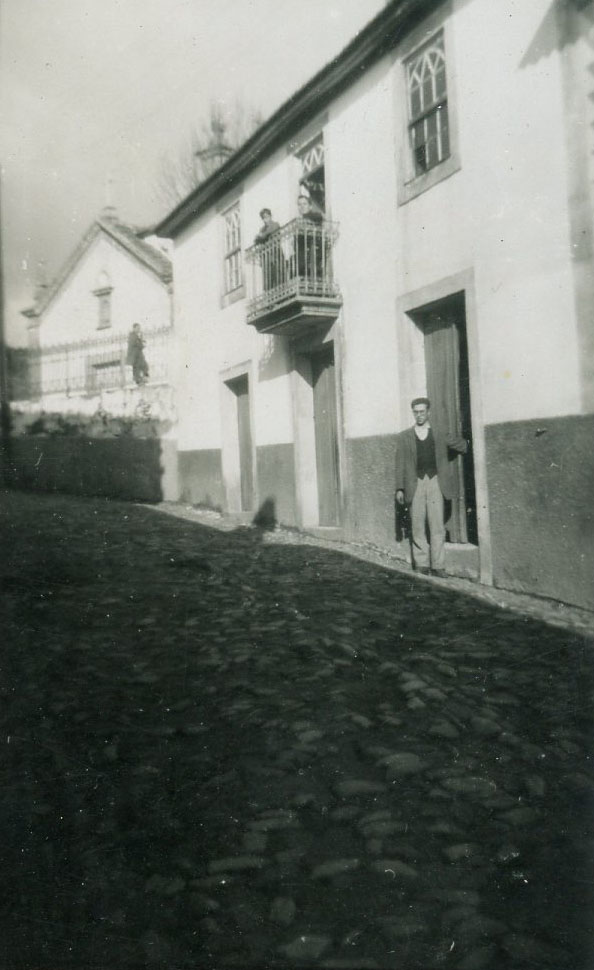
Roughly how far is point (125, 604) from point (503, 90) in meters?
5.79

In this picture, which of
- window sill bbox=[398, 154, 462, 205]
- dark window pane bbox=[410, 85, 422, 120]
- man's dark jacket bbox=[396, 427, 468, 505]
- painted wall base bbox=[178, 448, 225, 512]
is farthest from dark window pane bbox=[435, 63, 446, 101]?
painted wall base bbox=[178, 448, 225, 512]

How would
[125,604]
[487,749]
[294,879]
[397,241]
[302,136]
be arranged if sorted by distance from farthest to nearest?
[302,136]
[397,241]
[125,604]
[487,749]
[294,879]

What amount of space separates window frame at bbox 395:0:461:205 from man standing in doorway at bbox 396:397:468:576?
8.06 ft

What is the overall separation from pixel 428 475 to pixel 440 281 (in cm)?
208

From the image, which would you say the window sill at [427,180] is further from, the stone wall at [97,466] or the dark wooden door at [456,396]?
the stone wall at [97,466]

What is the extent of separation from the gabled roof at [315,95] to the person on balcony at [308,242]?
128 cm

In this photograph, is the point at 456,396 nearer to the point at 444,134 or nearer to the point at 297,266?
the point at 444,134

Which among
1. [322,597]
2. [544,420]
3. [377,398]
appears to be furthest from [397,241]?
[322,597]

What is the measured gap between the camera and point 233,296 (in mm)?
13391

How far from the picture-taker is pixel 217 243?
14.0 metres

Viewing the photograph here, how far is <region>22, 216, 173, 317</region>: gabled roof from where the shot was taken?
70.6 ft

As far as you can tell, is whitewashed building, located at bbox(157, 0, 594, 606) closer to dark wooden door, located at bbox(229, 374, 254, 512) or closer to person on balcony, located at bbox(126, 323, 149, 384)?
dark wooden door, located at bbox(229, 374, 254, 512)

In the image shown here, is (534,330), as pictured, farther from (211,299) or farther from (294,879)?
(211,299)

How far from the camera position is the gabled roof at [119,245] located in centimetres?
2152
